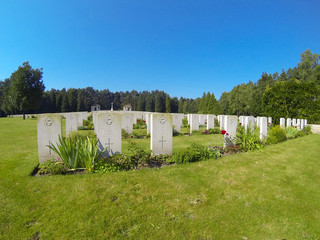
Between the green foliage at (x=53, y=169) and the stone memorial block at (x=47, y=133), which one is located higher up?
the stone memorial block at (x=47, y=133)

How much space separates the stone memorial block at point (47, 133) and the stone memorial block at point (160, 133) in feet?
9.76

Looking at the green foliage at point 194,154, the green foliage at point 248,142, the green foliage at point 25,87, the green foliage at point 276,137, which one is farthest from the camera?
the green foliage at point 25,87

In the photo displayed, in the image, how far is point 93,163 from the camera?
4488 mm

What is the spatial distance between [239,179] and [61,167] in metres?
4.76

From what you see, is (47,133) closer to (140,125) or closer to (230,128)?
(230,128)

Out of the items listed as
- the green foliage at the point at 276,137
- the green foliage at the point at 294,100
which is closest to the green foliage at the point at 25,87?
the green foliage at the point at 276,137

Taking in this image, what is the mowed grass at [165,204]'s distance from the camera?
2428mm

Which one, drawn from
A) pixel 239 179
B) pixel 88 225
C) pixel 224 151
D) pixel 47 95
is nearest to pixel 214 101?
pixel 224 151

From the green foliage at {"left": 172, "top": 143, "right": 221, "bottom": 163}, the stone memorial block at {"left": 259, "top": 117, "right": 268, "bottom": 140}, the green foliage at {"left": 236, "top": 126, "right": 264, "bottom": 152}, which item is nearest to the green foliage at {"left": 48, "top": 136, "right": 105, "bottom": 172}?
the green foliage at {"left": 172, "top": 143, "right": 221, "bottom": 163}

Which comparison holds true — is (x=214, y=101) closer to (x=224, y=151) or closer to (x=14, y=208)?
(x=224, y=151)

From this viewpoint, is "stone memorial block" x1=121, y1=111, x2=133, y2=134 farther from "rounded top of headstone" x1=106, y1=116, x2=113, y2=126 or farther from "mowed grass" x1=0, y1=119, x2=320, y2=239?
"mowed grass" x1=0, y1=119, x2=320, y2=239

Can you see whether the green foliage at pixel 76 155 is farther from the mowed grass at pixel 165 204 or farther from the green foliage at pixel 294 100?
the green foliage at pixel 294 100

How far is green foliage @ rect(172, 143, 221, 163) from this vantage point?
17.4 feet

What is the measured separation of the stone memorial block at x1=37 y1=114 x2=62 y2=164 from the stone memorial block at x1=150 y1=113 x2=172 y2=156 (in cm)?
297
